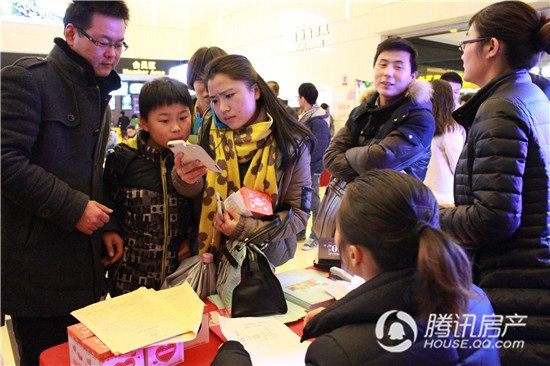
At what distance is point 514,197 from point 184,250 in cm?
123

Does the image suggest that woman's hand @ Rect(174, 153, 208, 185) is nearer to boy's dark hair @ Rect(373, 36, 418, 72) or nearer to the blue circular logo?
the blue circular logo

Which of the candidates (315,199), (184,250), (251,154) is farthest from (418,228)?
(315,199)

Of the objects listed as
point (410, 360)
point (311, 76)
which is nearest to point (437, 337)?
point (410, 360)

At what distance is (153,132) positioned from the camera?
1719 mm

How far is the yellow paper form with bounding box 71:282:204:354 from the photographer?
1.08 m

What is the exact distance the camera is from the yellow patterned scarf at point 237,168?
1656 mm

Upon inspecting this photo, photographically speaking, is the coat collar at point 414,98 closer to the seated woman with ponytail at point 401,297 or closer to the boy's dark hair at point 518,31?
the boy's dark hair at point 518,31

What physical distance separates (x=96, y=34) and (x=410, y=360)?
1451 mm

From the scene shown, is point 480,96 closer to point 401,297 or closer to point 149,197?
point 401,297

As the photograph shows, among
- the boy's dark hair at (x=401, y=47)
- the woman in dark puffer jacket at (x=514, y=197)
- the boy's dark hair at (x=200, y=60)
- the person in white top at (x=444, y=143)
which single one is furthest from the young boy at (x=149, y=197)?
the person in white top at (x=444, y=143)

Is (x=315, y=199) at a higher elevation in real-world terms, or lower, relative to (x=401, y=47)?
lower

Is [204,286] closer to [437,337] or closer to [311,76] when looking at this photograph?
[437,337]

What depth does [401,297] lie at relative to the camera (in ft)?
2.89

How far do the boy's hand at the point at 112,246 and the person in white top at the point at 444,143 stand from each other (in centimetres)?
225
